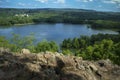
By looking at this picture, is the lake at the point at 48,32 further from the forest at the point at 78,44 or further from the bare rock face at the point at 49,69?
the bare rock face at the point at 49,69

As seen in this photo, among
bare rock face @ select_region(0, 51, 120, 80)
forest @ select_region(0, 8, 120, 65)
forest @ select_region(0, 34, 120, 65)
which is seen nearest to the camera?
bare rock face @ select_region(0, 51, 120, 80)

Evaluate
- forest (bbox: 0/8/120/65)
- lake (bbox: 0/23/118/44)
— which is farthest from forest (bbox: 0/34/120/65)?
lake (bbox: 0/23/118/44)

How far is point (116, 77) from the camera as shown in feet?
60.3

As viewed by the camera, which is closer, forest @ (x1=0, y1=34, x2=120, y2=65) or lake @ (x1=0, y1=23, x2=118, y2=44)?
forest @ (x1=0, y1=34, x2=120, y2=65)

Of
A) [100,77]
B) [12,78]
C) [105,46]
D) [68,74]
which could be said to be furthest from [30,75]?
[105,46]

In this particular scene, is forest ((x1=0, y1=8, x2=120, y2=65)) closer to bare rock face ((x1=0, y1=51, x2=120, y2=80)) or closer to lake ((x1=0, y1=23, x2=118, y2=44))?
lake ((x1=0, y1=23, x2=118, y2=44))

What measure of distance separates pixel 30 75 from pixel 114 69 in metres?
6.33

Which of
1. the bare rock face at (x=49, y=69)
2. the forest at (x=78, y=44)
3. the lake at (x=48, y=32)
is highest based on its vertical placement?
the bare rock face at (x=49, y=69)

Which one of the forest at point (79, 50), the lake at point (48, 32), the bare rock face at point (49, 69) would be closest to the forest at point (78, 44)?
the forest at point (79, 50)

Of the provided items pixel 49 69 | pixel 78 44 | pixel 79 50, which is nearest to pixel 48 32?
pixel 78 44

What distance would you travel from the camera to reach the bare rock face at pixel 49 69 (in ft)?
56.1

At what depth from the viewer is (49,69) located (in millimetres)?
17656

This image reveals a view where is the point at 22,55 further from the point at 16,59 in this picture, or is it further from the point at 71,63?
the point at 71,63

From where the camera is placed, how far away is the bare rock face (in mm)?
17109
